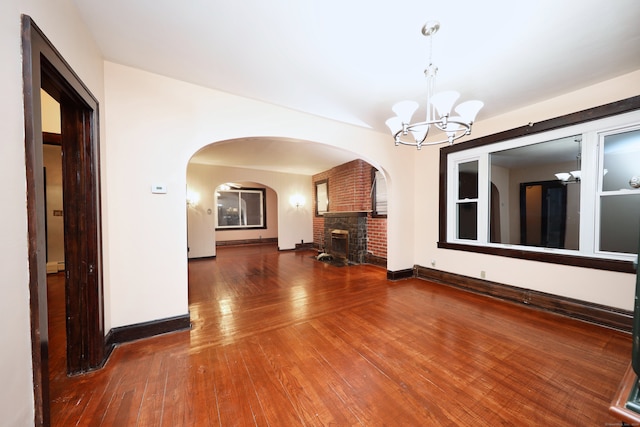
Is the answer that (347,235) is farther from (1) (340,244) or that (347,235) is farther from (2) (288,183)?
(2) (288,183)

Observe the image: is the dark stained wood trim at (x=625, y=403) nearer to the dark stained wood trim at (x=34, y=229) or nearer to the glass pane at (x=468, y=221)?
the dark stained wood trim at (x=34, y=229)

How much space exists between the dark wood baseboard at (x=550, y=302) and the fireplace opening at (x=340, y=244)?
229cm

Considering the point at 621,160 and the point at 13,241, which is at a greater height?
the point at 621,160

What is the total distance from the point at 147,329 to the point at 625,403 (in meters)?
3.18

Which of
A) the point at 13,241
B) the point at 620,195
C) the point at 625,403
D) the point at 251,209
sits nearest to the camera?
the point at 625,403

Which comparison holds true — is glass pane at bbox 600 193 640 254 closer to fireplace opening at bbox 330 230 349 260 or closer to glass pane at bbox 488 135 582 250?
glass pane at bbox 488 135 582 250

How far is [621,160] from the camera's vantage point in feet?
8.04

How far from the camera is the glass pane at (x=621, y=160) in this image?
2.38 meters

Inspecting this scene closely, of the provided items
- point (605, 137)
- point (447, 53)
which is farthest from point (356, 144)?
point (605, 137)

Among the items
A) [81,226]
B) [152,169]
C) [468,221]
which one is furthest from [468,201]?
[81,226]

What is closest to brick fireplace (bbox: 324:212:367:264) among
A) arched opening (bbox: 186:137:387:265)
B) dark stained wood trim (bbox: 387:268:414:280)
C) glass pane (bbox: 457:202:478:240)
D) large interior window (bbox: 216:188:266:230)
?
arched opening (bbox: 186:137:387:265)

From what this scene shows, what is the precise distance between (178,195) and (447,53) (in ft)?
9.49

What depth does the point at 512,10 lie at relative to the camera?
1562 mm

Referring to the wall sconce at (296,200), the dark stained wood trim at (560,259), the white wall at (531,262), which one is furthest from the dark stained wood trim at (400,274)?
the wall sconce at (296,200)
